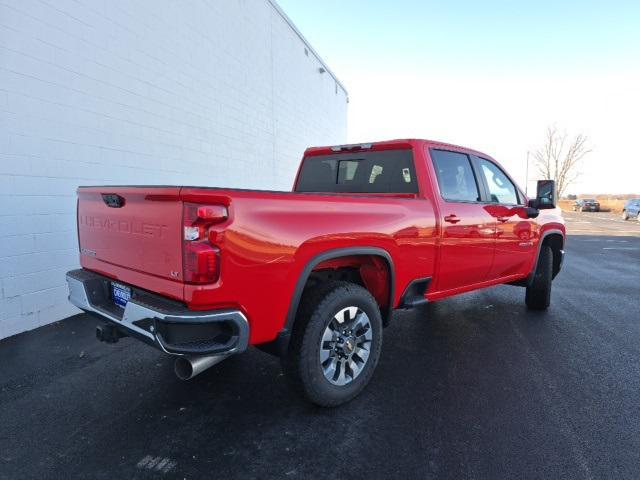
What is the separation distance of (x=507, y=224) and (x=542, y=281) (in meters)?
1.41

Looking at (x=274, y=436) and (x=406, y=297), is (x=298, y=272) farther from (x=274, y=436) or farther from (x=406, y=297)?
(x=406, y=297)

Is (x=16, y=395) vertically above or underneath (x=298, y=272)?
underneath

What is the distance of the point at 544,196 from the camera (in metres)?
4.66

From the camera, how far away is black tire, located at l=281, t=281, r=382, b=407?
2.64 m

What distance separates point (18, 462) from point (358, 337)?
220cm

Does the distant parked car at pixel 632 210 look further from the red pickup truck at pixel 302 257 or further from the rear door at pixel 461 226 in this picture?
the red pickup truck at pixel 302 257

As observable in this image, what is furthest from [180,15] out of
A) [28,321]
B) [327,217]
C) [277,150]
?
[327,217]

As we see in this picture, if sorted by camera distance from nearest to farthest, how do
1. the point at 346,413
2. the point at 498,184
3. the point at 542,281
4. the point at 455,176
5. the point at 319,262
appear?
the point at 319,262
the point at 346,413
the point at 455,176
the point at 498,184
the point at 542,281

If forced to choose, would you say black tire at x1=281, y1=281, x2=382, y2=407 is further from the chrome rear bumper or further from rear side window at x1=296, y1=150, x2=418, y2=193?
rear side window at x1=296, y1=150, x2=418, y2=193

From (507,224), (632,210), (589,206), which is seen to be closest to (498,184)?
(507,224)

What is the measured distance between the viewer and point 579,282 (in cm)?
722

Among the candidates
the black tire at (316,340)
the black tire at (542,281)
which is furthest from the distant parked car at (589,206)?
the black tire at (316,340)

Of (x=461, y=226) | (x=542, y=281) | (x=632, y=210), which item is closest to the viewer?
(x=461, y=226)

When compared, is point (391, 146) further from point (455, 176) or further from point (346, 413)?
point (346, 413)
